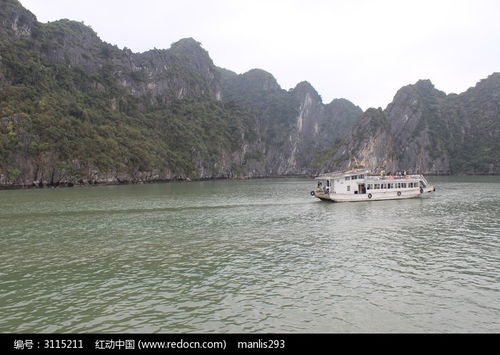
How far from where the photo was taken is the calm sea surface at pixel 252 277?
9.95m

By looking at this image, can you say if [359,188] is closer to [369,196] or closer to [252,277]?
[369,196]

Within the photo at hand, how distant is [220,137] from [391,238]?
150650mm

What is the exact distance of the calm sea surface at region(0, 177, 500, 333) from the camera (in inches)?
392

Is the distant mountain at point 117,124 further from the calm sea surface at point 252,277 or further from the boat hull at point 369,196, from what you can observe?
the calm sea surface at point 252,277

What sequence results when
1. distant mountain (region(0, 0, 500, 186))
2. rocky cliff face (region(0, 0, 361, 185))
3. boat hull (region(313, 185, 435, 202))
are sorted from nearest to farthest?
boat hull (region(313, 185, 435, 202)) → rocky cliff face (region(0, 0, 361, 185)) → distant mountain (region(0, 0, 500, 186))

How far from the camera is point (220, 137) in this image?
554 ft

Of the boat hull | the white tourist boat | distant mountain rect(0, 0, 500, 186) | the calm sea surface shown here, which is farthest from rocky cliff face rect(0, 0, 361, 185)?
the calm sea surface

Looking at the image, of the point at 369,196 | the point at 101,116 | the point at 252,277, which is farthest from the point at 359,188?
the point at 101,116

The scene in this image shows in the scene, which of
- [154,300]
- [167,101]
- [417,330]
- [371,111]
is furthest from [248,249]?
[371,111]

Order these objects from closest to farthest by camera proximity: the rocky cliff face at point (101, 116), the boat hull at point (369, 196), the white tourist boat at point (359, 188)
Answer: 1. the boat hull at point (369, 196)
2. the white tourist boat at point (359, 188)
3. the rocky cliff face at point (101, 116)

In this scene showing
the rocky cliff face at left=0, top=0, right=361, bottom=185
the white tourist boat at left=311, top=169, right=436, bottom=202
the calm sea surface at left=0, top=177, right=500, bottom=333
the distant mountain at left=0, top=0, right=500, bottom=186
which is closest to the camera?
the calm sea surface at left=0, top=177, right=500, bottom=333

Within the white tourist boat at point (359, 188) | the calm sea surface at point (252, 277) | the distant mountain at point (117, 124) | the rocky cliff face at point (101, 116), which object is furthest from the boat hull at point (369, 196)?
the distant mountain at point (117, 124)

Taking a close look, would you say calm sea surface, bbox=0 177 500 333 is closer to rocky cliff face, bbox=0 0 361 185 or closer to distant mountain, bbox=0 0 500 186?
rocky cliff face, bbox=0 0 361 185

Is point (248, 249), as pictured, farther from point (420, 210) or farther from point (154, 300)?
point (420, 210)
